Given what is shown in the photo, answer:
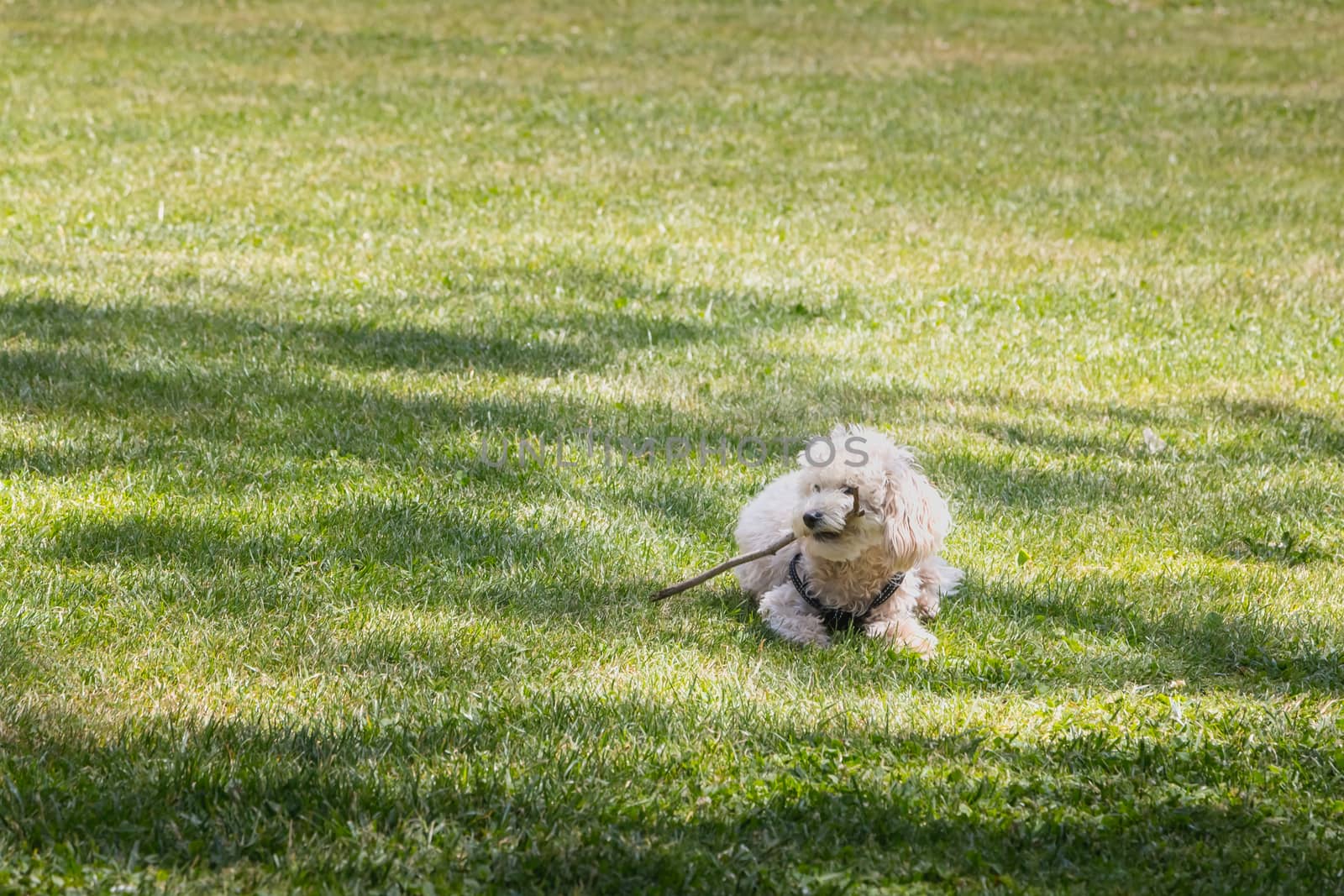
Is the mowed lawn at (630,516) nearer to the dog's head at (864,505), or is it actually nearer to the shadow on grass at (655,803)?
the shadow on grass at (655,803)

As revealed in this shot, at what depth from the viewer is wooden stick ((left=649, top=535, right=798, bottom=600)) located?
5.38 m

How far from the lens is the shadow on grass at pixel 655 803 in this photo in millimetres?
3828


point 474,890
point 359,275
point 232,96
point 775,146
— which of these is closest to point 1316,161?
point 775,146

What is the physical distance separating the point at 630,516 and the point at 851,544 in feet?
5.40

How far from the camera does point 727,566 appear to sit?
5.46 meters

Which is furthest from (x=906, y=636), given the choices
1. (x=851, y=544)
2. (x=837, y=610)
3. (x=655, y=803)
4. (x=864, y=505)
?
(x=655, y=803)

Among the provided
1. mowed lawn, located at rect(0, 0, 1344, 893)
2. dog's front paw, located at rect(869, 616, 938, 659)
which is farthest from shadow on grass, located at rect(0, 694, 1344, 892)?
dog's front paw, located at rect(869, 616, 938, 659)

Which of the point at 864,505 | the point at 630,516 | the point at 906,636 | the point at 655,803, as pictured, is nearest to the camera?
the point at 655,803

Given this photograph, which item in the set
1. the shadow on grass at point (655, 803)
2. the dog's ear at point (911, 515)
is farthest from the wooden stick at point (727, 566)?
the shadow on grass at point (655, 803)

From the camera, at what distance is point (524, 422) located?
779 cm

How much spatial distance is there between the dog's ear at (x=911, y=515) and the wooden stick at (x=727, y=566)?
1.16 feet

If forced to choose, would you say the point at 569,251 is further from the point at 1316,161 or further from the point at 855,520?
the point at 1316,161

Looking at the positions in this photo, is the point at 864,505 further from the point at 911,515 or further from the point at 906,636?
the point at 906,636

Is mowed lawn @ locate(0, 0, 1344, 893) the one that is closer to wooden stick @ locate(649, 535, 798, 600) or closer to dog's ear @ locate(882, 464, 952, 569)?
wooden stick @ locate(649, 535, 798, 600)
